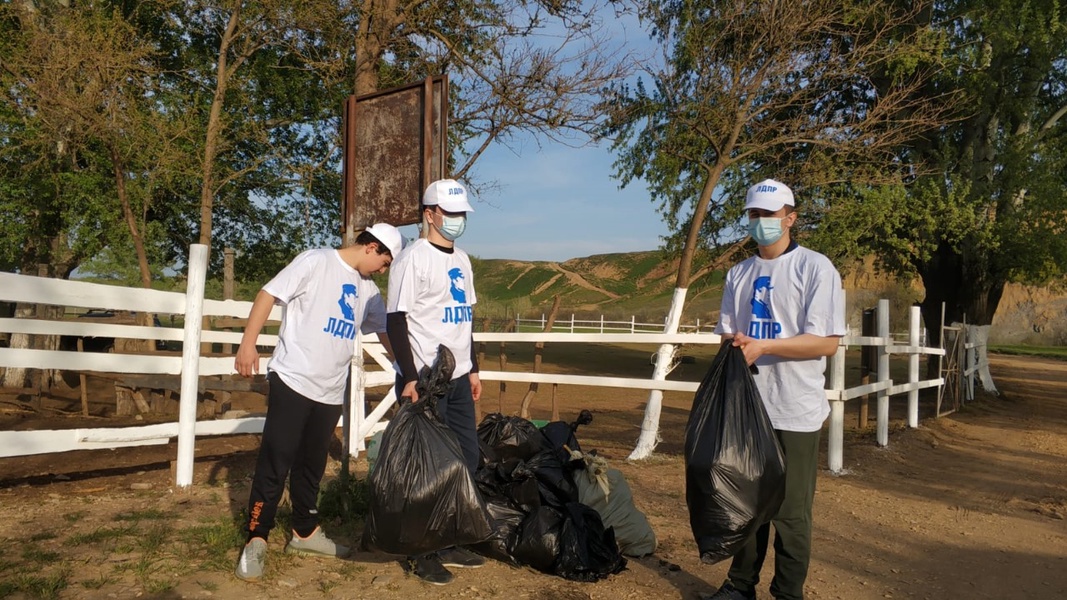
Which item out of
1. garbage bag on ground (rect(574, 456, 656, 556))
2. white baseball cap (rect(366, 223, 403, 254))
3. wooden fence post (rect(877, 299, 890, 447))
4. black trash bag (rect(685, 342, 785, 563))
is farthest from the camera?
wooden fence post (rect(877, 299, 890, 447))

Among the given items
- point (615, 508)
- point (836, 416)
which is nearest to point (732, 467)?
point (615, 508)

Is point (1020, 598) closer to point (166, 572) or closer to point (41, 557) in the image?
point (166, 572)

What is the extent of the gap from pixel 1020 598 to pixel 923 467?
15.5 ft

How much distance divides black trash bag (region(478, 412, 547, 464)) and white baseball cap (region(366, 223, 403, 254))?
56.1 inches

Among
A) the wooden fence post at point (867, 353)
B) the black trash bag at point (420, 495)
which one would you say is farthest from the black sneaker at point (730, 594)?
the wooden fence post at point (867, 353)

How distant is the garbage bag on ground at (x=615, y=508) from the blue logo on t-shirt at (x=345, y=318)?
1.57m

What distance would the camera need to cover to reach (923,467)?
28.8 ft

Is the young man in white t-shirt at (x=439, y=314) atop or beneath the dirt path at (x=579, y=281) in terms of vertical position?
beneath

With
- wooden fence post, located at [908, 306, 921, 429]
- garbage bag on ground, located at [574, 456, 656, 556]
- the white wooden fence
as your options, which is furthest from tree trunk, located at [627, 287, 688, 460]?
Result: wooden fence post, located at [908, 306, 921, 429]

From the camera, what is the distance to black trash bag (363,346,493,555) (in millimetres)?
3680

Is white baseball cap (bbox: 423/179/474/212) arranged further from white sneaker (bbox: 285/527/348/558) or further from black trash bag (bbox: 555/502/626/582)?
white sneaker (bbox: 285/527/348/558)

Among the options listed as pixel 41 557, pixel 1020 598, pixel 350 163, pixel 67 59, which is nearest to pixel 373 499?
pixel 41 557

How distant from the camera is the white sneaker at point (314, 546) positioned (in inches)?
170

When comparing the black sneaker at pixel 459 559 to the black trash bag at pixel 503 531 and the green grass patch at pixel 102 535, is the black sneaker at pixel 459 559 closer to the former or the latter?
the black trash bag at pixel 503 531
